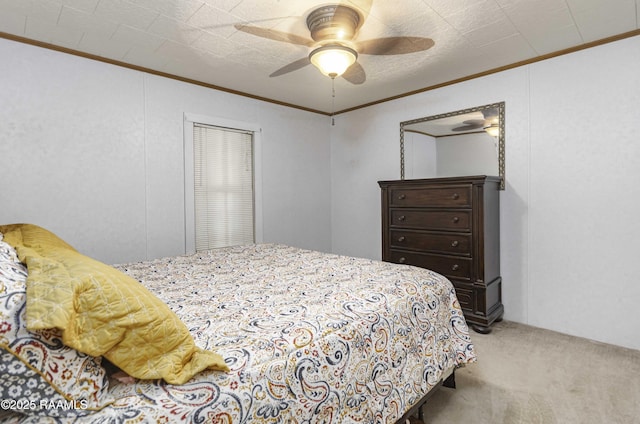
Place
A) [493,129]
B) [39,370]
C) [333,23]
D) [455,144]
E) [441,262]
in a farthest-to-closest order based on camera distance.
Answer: [455,144] → [493,129] → [441,262] → [333,23] → [39,370]

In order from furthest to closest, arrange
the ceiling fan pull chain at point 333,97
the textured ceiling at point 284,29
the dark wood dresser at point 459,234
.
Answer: the ceiling fan pull chain at point 333,97
the dark wood dresser at point 459,234
the textured ceiling at point 284,29

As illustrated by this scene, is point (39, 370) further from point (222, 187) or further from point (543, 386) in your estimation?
point (222, 187)

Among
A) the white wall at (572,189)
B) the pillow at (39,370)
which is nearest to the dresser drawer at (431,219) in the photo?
the white wall at (572,189)

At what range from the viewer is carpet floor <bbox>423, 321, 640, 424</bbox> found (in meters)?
1.83

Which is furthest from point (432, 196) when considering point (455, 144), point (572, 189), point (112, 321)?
point (112, 321)

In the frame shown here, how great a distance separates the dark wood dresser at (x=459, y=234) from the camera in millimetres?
2918

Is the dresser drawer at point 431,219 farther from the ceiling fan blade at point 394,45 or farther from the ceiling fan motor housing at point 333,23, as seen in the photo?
the ceiling fan motor housing at point 333,23

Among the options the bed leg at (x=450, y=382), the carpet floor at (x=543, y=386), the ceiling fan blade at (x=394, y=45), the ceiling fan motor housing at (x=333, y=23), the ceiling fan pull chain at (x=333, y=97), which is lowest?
the carpet floor at (x=543, y=386)

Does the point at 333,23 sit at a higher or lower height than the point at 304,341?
higher

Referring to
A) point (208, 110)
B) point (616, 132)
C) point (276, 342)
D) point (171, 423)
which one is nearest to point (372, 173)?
point (208, 110)

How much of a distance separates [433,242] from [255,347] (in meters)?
2.50

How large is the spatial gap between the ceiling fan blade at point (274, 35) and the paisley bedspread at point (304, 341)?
168 cm

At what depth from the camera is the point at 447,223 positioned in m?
3.10

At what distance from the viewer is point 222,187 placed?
3.75 metres
